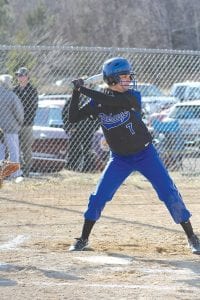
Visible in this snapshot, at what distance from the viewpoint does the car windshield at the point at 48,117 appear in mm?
15453

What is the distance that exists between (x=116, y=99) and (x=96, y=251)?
1.46 metres

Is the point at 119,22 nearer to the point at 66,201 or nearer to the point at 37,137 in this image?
the point at 37,137

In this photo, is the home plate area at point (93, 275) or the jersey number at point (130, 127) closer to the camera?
the home plate area at point (93, 275)

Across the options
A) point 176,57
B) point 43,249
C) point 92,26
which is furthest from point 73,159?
point 92,26

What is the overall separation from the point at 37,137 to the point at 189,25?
91.7ft

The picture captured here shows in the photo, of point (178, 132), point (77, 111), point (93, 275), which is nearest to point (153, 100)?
point (178, 132)

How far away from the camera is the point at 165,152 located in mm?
14203

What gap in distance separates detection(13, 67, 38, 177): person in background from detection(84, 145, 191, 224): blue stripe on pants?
5.66m

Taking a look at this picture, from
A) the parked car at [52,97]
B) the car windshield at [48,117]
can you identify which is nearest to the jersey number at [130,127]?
the car windshield at [48,117]

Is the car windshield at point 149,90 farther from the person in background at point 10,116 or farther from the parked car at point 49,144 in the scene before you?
the person in background at point 10,116

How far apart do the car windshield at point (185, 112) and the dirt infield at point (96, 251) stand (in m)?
2.42

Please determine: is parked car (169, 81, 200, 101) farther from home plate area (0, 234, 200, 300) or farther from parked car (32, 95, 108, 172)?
home plate area (0, 234, 200, 300)

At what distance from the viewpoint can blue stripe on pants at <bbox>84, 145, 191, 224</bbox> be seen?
753 centimetres

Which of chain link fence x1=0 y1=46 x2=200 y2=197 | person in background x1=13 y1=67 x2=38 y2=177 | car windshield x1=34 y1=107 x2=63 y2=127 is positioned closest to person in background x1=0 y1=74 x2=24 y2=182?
chain link fence x1=0 y1=46 x2=200 y2=197
